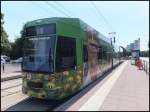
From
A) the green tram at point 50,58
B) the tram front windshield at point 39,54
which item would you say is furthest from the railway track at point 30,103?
the tram front windshield at point 39,54

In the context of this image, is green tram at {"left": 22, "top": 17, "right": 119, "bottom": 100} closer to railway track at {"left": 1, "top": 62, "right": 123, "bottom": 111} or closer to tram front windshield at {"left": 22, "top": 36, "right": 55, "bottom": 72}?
tram front windshield at {"left": 22, "top": 36, "right": 55, "bottom": 72}

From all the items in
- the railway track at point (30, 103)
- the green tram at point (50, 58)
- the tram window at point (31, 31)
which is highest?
the tram window at point (31, 31)

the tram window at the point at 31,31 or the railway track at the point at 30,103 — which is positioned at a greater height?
the tram window at the point at 31,31

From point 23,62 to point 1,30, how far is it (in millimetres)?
47558

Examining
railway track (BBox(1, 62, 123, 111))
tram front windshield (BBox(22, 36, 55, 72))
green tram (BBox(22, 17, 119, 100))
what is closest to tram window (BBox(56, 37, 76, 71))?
green tram (BBox(22, 17, 119, 100))

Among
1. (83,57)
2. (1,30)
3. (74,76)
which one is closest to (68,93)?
(74,76)

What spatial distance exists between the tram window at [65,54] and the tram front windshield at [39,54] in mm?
249

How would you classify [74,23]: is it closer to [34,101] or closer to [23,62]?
→ [23,62]

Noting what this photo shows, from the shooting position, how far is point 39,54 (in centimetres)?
992

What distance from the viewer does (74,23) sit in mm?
11578

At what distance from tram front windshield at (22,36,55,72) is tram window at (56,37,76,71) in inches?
9.8

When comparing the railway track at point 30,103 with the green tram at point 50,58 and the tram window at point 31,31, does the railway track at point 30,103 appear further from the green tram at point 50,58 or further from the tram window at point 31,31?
the tram window at point 31,31

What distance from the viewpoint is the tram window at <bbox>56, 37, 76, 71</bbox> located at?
9.85 metres

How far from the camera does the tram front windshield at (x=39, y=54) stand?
31.8 feet
